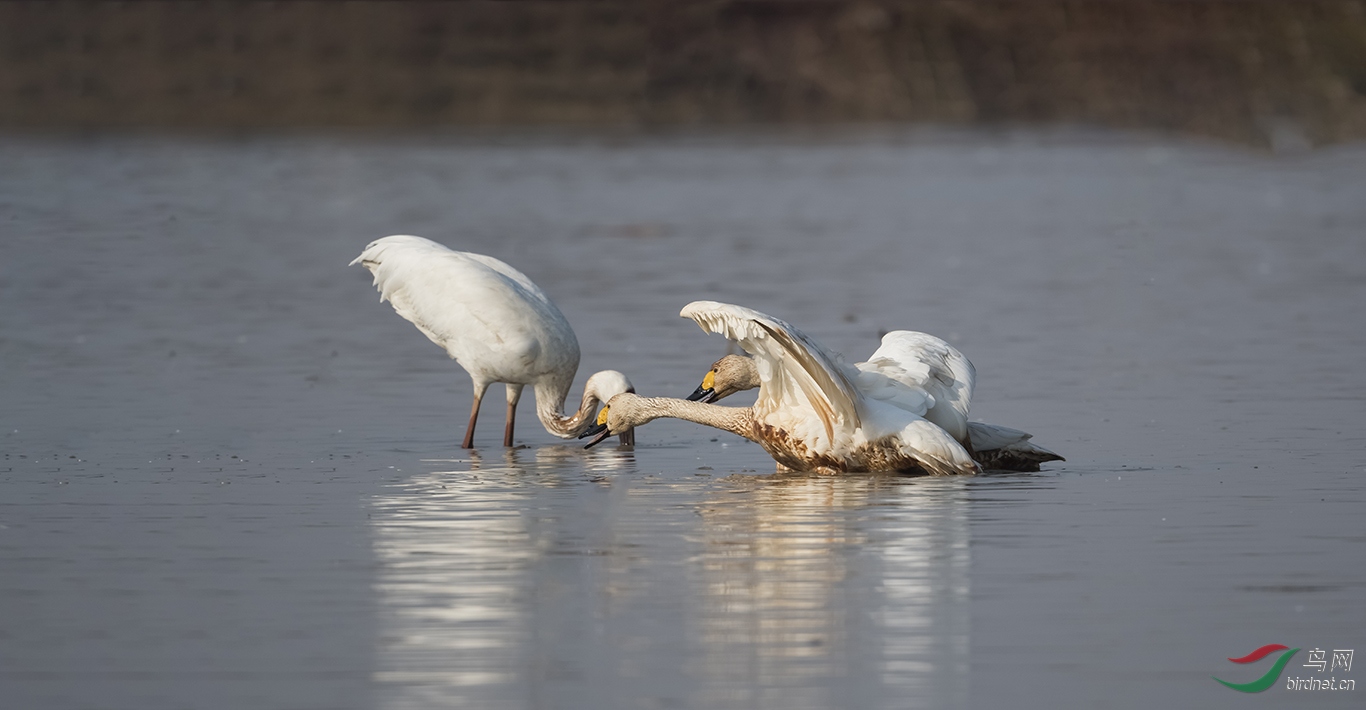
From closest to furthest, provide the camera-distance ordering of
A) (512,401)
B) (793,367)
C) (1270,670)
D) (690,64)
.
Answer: (1270,670), (793,367), (512,401), (690,64)

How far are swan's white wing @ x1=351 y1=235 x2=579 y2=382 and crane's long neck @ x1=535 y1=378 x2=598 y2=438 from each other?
5.6 inches

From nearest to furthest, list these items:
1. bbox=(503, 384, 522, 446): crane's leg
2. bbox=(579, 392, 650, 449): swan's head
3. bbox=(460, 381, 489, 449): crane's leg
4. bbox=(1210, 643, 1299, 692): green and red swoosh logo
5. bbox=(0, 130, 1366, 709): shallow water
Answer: bbox=(1210, 643, 1299, 692): green and red swoosh logo
bbox=(0, 130, 1366, 709): shallow water
bbox=(579, 392, 650, 449): swan's head
bbox=(460, 381, 489, 449): crane's leg
bbox=(503, 384, 522, 446): crane's leg

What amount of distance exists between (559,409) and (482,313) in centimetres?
84

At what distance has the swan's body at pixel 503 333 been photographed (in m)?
13.8

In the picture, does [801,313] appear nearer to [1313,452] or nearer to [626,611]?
[1313,452]

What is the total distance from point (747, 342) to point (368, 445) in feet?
9.17

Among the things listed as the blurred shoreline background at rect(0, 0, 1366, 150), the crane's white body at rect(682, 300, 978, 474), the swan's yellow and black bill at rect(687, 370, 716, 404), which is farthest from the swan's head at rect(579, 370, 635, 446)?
the blurred shoreline background at rect(0, 0, 1366, 150)

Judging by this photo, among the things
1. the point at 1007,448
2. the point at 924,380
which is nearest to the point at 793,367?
the point at 924,380

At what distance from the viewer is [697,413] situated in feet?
42.8

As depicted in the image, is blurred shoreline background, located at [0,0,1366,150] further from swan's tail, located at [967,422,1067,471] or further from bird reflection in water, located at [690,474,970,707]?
bird reflection in water, located at [690,474,970,707]

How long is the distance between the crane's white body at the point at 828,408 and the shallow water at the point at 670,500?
231 millimetres

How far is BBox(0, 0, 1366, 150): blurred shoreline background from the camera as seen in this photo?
2852 inches

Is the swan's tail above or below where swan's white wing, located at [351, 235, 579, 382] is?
below

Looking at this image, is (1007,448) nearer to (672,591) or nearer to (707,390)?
(707,390)
